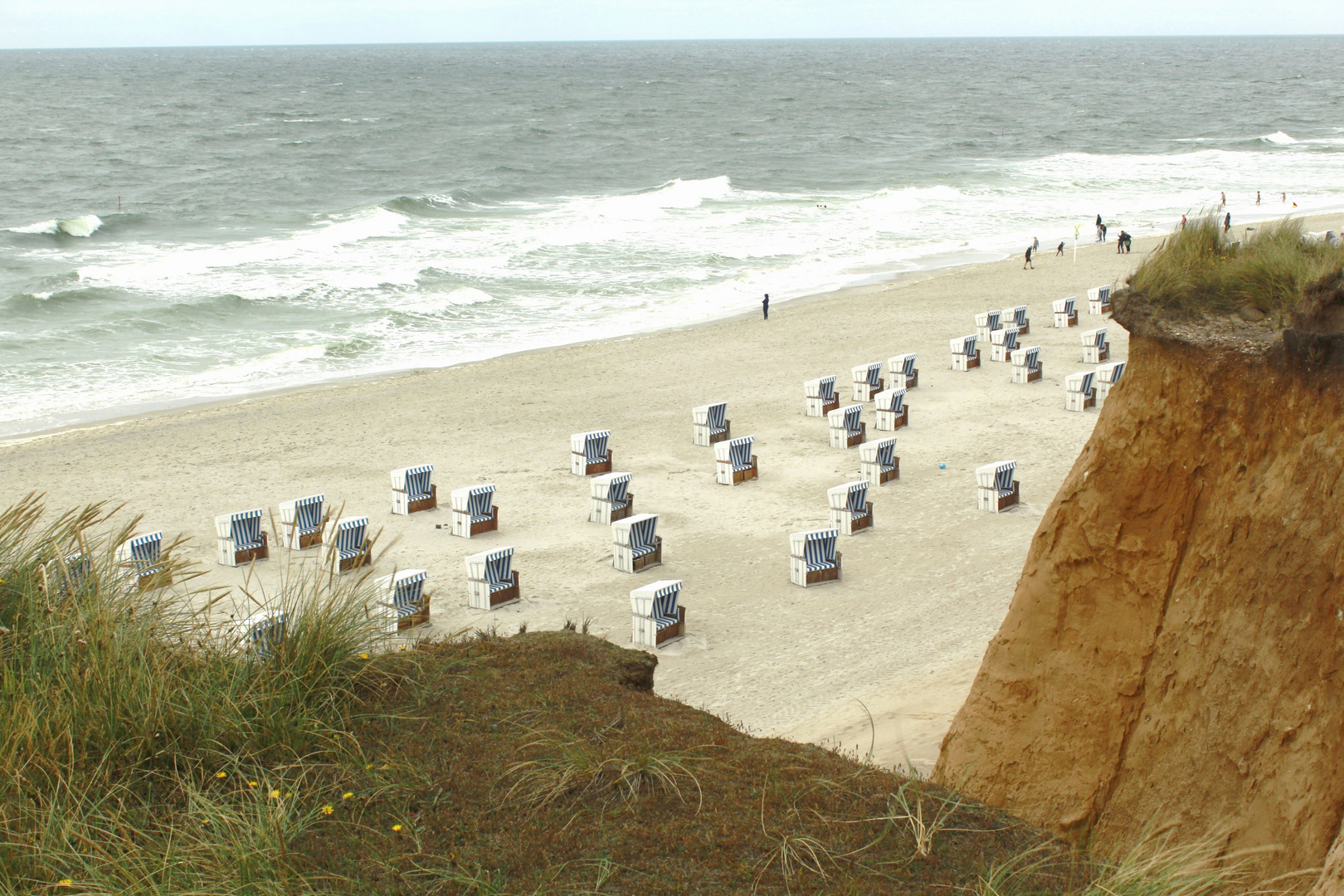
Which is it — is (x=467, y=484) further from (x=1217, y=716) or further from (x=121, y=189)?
(x=121, y=189)

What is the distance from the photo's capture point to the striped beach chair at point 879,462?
733 inches

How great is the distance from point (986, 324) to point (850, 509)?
45.0ft

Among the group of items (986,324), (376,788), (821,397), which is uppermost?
(376,788)

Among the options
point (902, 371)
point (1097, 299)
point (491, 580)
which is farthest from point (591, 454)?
point (1097, 299)

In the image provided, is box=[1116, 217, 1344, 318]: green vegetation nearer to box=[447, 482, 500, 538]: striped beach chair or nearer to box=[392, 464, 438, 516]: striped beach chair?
box=[447, 482, 500, 538]: striped beach chair

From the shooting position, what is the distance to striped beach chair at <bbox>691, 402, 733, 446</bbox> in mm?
20984

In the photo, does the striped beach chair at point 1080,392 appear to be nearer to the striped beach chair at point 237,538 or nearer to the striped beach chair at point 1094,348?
the striped beach chair at point 1094,348

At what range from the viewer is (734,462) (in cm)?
1869

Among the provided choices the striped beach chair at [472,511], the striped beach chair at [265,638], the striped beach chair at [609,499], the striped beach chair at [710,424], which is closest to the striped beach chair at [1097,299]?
the striped beach chair at [710,424]

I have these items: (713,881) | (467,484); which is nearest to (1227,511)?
(713,881)

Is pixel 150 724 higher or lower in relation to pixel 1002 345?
higher

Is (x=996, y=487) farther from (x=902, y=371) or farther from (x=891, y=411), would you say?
(x=902, y=371)

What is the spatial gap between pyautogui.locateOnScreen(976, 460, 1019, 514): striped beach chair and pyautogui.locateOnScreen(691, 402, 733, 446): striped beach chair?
5.36 meters

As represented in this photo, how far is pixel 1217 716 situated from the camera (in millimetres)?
6047
